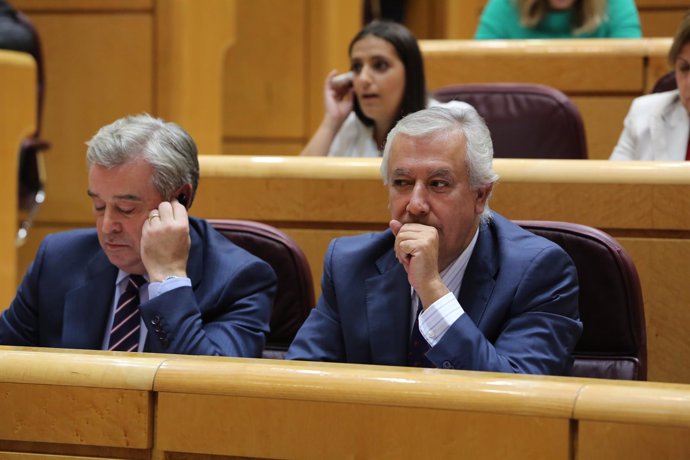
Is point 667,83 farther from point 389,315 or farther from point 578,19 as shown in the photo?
point 389,315

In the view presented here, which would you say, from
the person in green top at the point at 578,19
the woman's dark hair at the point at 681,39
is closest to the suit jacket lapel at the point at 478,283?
the woman's dark hair at the point at 681,39

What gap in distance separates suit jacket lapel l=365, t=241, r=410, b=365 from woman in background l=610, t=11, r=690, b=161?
71 centimetres

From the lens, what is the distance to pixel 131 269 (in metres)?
1.24

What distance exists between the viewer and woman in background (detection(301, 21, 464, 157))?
1.92m

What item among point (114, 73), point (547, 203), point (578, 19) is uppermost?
point (578, 19)

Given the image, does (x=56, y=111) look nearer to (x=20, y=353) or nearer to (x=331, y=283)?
(x=331, y=283)

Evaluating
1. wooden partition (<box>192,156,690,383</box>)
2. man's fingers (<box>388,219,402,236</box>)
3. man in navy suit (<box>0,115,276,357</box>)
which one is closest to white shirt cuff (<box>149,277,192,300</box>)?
man in navy suit (<box>0,115,276,357</box>)

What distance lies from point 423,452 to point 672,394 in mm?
161

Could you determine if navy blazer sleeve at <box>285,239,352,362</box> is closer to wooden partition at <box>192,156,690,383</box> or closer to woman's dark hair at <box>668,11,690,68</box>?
wooden partition at <box>192,156,690,383</box>

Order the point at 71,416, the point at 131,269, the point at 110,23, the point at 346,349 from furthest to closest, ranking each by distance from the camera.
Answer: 1. the point at 110,23
2. the point at 131,269
3. the point at 346,349
4. the point at 71,416

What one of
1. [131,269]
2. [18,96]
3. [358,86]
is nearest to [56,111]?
[18,96]

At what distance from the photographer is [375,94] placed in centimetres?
192

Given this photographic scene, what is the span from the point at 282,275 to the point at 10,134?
892 mm

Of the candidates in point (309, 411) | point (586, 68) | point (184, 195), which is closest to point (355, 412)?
point (309, 411)
